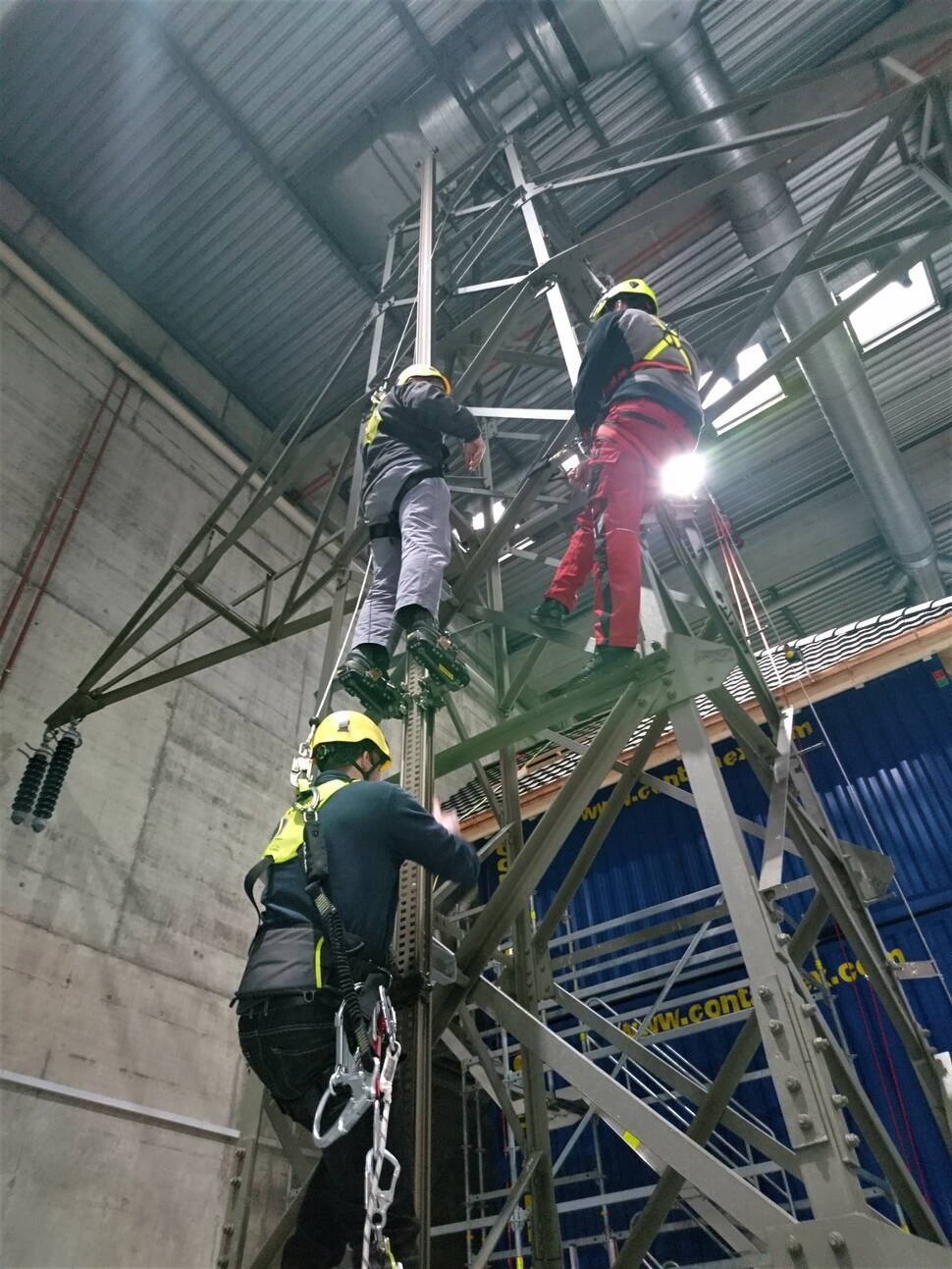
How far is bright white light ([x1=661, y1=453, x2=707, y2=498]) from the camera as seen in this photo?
5.26 meters

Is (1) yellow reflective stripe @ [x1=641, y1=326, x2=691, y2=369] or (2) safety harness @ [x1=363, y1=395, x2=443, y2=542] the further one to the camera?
(1) yellow reflective stripe @ [x1=641, y1=326, x2=691, y2=369]

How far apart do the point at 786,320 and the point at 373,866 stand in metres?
10.2

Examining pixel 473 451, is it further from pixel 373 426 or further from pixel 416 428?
pixel 373 426

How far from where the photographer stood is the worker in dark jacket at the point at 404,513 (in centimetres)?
Answer: 450

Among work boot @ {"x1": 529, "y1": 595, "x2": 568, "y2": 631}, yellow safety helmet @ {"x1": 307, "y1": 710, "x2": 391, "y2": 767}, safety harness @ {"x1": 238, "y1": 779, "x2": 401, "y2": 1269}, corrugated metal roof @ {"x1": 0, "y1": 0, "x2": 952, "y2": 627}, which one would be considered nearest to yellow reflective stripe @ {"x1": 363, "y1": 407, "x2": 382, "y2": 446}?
work boot @ {"x1": 529, "y1": 595, "x2": 568, "y2": 631}

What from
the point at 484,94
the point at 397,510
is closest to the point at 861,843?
the point at 397,510

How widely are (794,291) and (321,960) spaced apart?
10.6 metres

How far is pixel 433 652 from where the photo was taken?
417 centimetres

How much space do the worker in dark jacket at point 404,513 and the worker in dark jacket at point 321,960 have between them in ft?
3.75

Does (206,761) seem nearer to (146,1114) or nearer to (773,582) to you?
(146,1114)

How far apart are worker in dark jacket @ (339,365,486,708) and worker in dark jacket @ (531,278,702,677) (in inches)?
33.1

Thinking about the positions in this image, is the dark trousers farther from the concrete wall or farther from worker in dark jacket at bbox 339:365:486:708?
the concrete wall

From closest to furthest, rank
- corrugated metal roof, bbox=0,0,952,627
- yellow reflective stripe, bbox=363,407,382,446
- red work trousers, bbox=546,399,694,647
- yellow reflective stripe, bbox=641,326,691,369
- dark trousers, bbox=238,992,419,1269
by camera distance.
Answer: dark trousers, bbox=238,992,419,1269, red work trousers, bbox=546,399,694,647, yellow reflective stripe, bbox=641,326,691,369, yellow reflective stripe, bbox=363,407,382,446, corrugated metal roof, bbox=0,0,952,627

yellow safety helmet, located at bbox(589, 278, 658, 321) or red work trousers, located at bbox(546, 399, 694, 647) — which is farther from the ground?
yellow safety helmet, located at bbox(589, 278, 658, 321)
